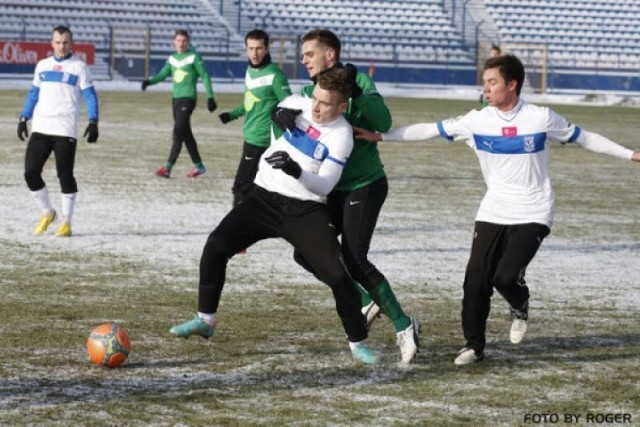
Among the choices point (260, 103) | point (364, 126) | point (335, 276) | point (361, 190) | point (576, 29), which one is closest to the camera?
point (335, 276)

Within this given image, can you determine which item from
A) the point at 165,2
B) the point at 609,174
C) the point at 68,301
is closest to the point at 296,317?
the point at 68,301

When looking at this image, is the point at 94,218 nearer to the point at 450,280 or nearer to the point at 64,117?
the point at 64,117

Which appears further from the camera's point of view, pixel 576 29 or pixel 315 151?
pixel 576 29

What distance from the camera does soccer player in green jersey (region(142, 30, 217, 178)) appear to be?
1717cm

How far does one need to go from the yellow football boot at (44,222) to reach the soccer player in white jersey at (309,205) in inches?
205

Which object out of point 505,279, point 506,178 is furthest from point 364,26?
point 505,279

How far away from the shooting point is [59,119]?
464 inches

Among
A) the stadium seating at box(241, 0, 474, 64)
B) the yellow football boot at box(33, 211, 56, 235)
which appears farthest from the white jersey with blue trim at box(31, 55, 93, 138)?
the stadium seating at box(241, 0, 474, 64)

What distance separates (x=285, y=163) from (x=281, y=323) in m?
1.89

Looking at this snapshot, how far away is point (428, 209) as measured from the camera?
14.4 meters

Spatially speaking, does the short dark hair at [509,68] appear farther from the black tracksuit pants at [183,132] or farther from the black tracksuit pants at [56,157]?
the black tracksuit pants at [183,132]

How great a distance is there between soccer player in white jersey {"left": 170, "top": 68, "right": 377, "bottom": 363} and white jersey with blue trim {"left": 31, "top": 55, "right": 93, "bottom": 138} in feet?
17.3

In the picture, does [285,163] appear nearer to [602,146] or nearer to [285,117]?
[285,117]

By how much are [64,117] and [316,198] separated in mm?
5659
